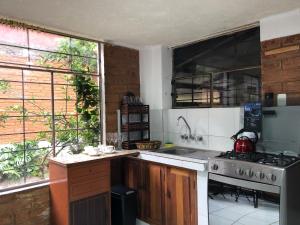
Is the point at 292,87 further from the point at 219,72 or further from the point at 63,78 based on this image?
the point at 63,78

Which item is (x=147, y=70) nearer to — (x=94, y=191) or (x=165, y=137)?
(x=165, y=137)

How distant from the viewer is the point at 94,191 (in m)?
2.52

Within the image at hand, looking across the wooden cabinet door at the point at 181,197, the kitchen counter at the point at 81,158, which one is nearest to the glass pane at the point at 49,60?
the kitchen counter at the point at 81,158

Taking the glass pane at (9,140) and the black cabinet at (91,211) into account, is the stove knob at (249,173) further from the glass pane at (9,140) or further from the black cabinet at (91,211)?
the glass pane at (9,140)

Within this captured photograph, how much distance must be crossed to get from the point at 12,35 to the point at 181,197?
2.27 m

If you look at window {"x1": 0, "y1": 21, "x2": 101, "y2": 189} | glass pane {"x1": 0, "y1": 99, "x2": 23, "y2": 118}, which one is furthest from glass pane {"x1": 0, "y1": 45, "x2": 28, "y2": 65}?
glass pane {"x1": 0, "y1": 99, "x2": 23, "y2": 118}

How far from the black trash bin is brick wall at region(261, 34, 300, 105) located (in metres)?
1.77

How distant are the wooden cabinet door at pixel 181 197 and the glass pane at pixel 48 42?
179cm

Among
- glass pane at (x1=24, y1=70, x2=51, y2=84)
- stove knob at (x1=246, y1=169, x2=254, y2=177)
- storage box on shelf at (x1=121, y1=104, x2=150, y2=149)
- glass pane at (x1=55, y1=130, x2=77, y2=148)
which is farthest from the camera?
storage box on shelf at (x1=121, y1=104, x2=150, y2=149)

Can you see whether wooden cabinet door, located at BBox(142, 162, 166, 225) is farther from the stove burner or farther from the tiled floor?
the stove burner

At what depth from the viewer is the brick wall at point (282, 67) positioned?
227cm

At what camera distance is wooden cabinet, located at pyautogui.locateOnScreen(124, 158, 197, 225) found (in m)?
2.36

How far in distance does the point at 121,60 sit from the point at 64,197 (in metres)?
1.82

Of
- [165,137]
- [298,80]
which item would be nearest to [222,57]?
[298,80]
